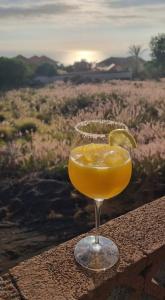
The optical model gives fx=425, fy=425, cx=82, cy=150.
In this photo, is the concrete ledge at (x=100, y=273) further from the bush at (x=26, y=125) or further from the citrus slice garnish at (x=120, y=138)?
the bush at (x=26, y=125)

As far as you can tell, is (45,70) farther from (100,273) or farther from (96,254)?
(100,273)

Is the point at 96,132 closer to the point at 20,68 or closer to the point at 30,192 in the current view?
the point at 30,192

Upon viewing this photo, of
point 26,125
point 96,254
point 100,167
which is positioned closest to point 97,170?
point 100,167

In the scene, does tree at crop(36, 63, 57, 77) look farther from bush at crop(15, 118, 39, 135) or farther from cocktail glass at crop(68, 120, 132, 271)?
cocktail glass at crop(68, 120, 132, 271)

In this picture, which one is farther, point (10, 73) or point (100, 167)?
point (10, 73)

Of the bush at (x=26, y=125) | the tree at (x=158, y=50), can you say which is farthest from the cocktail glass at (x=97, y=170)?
the tree at (x=158, y=50)

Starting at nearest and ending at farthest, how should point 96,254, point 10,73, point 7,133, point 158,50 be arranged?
point 96,254
point 7,133
point 10,73
point 158,50

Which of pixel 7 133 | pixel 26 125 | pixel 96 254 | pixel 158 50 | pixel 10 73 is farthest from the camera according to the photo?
pixel 158 50
